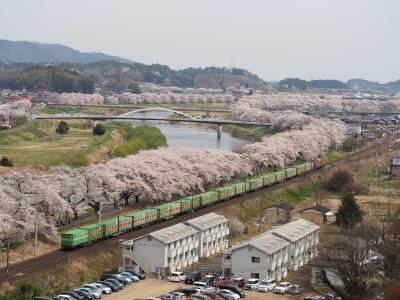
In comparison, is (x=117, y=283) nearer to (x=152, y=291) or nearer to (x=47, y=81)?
(x=152, y=291)

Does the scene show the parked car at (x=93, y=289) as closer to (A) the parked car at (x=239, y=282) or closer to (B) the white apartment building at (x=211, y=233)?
(A) the parked car at (x=239, y=282)

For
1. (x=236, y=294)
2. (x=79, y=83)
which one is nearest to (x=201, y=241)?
(x=236, y=294)

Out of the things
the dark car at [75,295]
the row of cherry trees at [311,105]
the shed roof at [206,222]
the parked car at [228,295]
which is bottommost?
the row of cherry trees at [311,105]

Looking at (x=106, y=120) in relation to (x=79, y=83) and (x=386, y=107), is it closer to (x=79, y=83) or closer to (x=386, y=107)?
(x=79, y=83)

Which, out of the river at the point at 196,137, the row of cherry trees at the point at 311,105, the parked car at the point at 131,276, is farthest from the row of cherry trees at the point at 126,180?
the row of cherry trees at the point at 311,105

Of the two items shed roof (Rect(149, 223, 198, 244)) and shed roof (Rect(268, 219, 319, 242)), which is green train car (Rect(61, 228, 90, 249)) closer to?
shed roof (Rect(149, 223, 198, 244))

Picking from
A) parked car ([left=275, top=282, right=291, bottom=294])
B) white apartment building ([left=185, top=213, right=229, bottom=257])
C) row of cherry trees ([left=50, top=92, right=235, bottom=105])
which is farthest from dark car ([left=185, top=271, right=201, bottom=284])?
row of cherry trees ([left=50, top=92, right=235, bottom=105])
